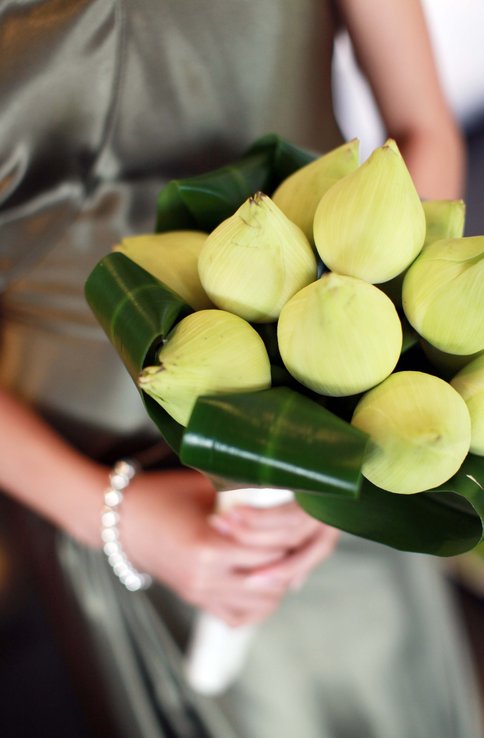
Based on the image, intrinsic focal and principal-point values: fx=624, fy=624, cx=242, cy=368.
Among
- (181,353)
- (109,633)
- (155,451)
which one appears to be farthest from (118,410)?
(181,353)

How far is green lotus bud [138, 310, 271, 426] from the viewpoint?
23 centimetres

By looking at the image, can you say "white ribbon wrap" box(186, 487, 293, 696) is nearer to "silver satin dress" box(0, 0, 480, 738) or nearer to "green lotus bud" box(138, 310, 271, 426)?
"silver satin dress" box(0, 0, 480, 738)

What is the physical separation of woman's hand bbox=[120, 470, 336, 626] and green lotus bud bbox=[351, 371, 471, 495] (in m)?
0.25

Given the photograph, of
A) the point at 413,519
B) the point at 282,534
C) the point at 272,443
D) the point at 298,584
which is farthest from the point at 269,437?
the point at 298,584

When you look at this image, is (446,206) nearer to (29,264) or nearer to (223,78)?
(223,78)

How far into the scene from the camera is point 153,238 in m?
0.30

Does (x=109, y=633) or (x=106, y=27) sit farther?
(x=109, y=633)

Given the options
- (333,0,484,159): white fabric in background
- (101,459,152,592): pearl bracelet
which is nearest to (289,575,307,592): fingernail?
(101,459,152,592): pearl bracelet

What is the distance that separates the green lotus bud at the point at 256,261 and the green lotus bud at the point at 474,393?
7 centimetres

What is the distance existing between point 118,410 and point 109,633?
0.69 feet

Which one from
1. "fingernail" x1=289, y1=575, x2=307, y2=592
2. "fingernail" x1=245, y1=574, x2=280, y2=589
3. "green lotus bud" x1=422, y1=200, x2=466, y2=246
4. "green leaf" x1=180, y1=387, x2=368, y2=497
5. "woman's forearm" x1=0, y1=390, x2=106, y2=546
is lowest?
"fingernail" x1=289, y1=575, x2=307, y2=592

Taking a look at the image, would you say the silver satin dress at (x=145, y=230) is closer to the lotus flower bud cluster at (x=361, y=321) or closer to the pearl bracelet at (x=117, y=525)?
the pearl bracelet at (x=117, y=525)

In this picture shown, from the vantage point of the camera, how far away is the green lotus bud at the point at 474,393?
0.24 meters

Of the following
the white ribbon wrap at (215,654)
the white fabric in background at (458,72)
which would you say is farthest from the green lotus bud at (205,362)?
the white fabric in background at (458,72)
